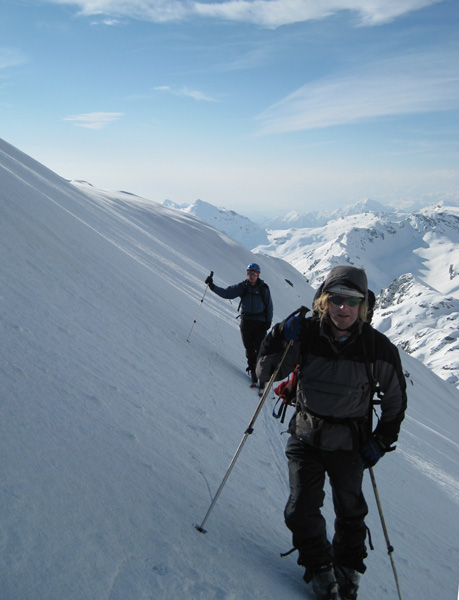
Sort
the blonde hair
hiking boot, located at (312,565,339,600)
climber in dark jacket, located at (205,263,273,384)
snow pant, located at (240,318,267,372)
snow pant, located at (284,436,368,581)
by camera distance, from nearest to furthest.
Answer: hiking boot, located at (312,565,339,600) < snow pant, located at (284,436,368,581) < the blonde hair < climber in dark jacket, located at (205,263,273,384) < snow pant, located at (240,318,267,372)

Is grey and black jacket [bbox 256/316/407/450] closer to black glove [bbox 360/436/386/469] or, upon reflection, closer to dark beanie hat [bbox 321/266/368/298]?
black glove [bbox 360/436/386/469]

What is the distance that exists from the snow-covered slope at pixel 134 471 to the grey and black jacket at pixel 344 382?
1.26 meters

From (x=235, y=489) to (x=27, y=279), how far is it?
480 cm

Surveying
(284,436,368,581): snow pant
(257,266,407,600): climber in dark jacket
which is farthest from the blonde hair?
(284,436,368,581): snow pant

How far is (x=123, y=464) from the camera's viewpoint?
353 cm

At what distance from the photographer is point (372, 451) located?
327 centimetres

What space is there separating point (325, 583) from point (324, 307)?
2.24m

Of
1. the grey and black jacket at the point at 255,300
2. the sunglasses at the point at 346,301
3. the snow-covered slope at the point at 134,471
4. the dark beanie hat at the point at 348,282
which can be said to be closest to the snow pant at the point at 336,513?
the snow-covered slope at the point at 134,471

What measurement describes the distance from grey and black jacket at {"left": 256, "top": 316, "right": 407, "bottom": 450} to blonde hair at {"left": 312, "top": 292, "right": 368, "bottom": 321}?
7cm

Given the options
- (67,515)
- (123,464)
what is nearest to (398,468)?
(123,464)

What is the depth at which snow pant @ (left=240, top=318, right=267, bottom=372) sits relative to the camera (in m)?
8.84

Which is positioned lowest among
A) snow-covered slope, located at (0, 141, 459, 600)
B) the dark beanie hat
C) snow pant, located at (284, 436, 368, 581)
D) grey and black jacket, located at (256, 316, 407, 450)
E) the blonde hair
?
snow-covered slope, located at (0, 141, 459, 600)

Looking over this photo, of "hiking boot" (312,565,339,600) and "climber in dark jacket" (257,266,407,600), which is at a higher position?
"climber in dark jacket" (257,266,407,600)

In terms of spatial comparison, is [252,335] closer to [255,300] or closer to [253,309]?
[253,309]
